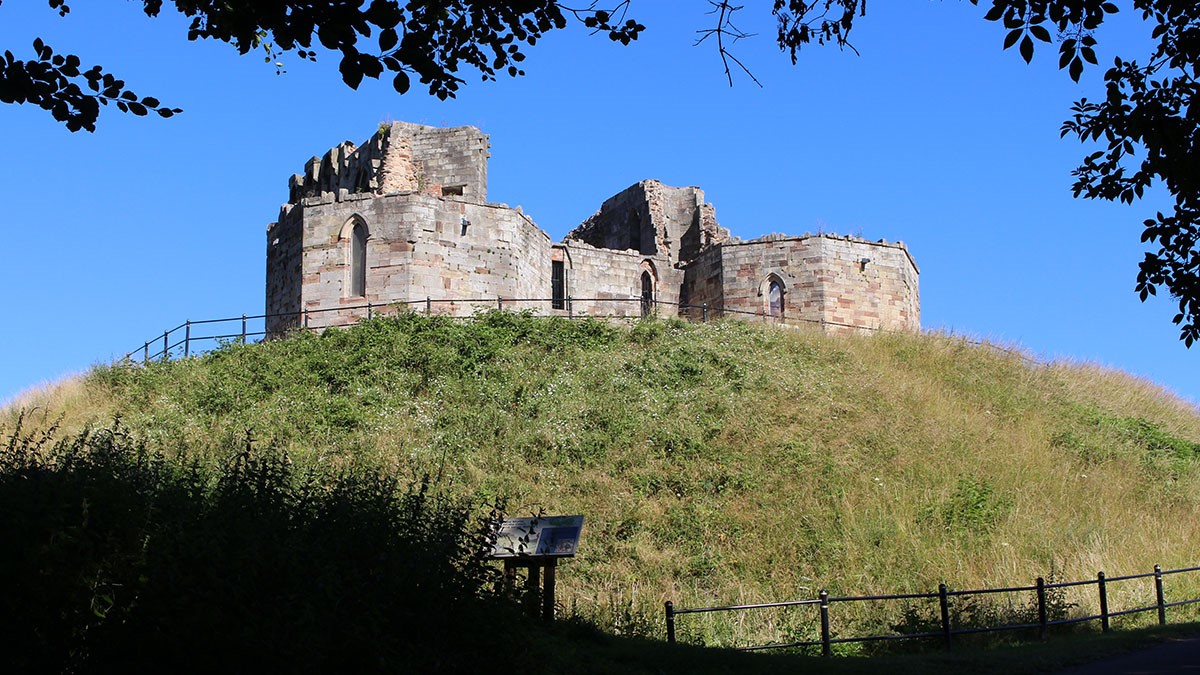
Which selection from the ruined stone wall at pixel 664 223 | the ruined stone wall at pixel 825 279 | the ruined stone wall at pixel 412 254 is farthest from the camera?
the ruined stone wall at pixel 664 223

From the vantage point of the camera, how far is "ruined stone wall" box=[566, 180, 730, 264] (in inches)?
1645

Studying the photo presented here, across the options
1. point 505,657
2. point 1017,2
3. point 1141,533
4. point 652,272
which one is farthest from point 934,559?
point 652,272

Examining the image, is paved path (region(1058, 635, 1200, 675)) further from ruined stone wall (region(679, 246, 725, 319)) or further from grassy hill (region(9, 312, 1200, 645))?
ruined stone wall (region(679, 246, 725, 319))

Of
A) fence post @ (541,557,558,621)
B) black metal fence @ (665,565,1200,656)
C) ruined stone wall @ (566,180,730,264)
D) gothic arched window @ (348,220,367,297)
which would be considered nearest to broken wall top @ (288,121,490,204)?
gothic arched window @ (348,220,367,297)

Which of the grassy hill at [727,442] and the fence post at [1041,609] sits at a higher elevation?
the grassy hill at [727,442]

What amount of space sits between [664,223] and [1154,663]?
30286 millimetres

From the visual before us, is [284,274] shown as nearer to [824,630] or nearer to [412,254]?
[412,254]

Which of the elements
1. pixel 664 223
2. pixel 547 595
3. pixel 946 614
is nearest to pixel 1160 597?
pixel 946 614

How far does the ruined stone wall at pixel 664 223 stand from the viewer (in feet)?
137

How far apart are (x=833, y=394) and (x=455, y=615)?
61.2ft

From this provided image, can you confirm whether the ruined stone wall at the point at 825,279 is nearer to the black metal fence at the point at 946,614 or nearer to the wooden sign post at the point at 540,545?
the black metal fence at the point at 946,614

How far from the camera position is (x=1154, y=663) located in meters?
12.9

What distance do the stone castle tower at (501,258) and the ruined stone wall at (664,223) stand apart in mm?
50

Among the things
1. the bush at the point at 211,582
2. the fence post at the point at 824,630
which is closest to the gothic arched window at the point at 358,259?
the fence post at the point at 824,630
